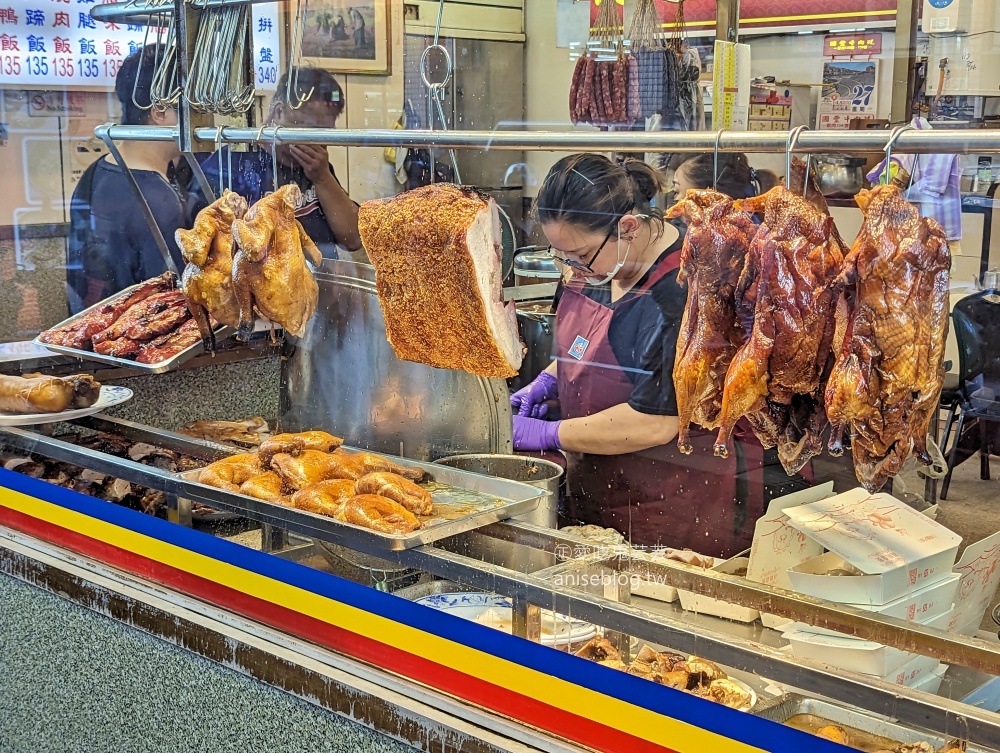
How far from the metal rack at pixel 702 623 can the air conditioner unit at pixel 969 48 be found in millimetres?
921

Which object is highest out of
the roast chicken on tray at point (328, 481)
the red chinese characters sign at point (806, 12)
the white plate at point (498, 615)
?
the red chinese characters sign at point (806, 12)

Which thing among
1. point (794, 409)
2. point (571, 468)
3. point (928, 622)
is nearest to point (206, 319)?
point (571, 468)

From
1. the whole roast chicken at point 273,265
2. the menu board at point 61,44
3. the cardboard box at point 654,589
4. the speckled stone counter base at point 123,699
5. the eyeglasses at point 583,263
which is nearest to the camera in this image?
the cardboard box at point 654,589

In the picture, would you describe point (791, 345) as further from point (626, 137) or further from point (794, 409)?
point (626, 137)

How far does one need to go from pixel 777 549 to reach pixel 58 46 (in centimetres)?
240

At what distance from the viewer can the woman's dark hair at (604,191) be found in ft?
7.54

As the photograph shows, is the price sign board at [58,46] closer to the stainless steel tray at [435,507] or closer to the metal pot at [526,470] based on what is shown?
the stainless steel tray at [435,507]

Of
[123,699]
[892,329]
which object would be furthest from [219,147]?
[892,329]

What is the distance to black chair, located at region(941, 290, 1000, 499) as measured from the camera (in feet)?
6.23

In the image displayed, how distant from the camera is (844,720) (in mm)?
1736

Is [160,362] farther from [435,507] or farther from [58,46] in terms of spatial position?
[58,46]

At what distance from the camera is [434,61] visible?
100 inches

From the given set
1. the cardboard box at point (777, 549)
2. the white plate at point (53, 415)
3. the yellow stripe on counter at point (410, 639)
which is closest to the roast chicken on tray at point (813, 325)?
the cardboard box at point (777, 549)

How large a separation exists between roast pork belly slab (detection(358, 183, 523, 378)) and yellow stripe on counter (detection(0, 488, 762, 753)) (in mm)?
569
